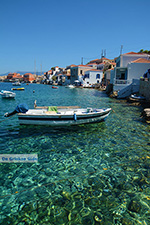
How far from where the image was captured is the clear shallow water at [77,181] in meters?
4.76

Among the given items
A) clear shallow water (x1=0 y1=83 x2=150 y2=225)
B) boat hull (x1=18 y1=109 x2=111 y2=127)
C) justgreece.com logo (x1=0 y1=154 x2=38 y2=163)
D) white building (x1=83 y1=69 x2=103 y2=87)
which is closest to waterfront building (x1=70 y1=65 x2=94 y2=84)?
white building (x1=83 y1=69 x2=103 y2=87)

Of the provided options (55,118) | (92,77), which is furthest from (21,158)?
(92,77)

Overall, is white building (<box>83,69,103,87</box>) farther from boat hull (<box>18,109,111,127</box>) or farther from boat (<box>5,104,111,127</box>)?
boat hull (<box>18,109,111,127</box>)

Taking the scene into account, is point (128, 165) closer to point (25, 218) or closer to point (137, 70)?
point (25, 218)

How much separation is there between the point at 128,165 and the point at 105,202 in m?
2.67

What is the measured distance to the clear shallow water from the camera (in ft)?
15.6

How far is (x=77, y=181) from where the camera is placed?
20.3 ft

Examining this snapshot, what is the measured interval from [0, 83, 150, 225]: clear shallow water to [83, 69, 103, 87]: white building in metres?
59.3

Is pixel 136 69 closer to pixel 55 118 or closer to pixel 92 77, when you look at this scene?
pixel 55 118

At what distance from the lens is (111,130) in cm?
1229

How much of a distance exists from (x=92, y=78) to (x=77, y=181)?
64.5 meters

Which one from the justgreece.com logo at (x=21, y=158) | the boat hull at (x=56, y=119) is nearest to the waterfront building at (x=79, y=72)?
the boat hull at (x=56, y=119)

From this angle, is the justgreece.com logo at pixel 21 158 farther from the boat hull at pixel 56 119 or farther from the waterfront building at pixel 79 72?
the waterfront building at pixel 79 72

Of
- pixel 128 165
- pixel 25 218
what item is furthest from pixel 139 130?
pixel 25 218
